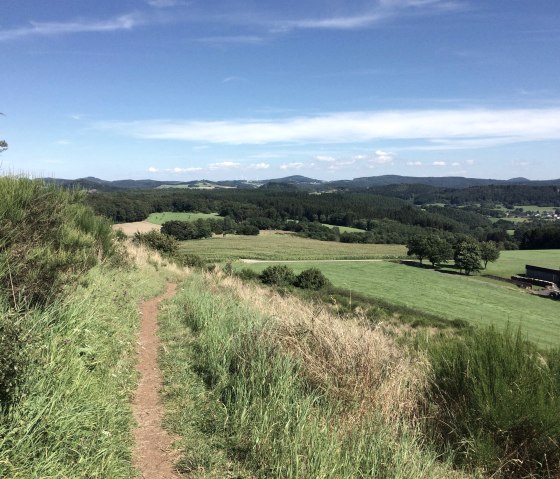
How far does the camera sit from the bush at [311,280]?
53.7 metres

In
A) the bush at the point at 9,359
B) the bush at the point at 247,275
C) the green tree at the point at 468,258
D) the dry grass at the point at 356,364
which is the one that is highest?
the bush at the point at 9,359

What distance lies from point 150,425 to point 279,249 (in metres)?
81.6

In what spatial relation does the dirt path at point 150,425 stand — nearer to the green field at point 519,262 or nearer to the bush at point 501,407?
the bush at point 501,407

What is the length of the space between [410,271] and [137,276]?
67.3 meters

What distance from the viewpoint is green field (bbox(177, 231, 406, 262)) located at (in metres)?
75.5

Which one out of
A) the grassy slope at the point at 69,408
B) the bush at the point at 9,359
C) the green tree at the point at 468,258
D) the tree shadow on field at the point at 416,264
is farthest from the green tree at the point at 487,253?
the bush at the point at 9,359

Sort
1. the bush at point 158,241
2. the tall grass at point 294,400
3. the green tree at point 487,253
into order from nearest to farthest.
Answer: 1. the tall grass at point 294,400
2. the bush at point 158,241
3. the green tree at point 487,253

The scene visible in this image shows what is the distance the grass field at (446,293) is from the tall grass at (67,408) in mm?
40008

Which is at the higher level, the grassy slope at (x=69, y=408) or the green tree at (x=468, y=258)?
the grassy slope at (x=69, y=408)

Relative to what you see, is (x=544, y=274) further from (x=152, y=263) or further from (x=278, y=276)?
(x=152, y=263)

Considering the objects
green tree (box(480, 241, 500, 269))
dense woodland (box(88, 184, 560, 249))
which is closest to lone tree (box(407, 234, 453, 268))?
green tree (box(480, 241, 500, 269))

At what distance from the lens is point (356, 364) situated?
555 centimetres

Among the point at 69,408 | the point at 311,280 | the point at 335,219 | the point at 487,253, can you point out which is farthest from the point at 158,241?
the point at 335,219

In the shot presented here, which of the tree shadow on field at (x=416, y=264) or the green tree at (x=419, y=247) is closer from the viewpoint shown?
the tree shadow on field at (x=416, y=264)
